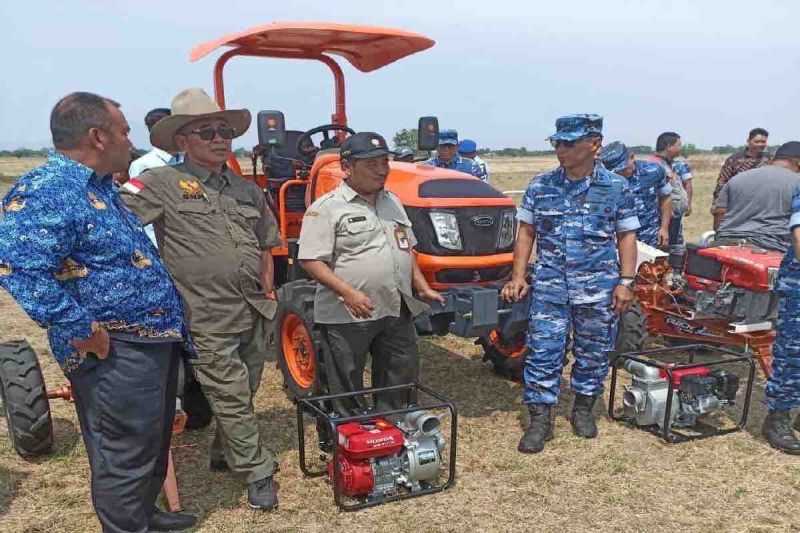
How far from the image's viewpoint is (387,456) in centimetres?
339

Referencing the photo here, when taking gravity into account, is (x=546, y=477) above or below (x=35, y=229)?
below

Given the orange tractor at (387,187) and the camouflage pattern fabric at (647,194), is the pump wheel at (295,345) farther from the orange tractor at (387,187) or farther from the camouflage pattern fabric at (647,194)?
the camouflage pattern fabric at (647,194)

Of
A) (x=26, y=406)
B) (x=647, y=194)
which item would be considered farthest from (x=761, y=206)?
(x=26, y=406)

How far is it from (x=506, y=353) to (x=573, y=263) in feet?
4.82

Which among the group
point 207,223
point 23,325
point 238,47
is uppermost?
point 238,47

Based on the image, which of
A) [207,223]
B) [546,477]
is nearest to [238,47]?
[207,223]

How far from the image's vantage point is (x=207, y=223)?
3.12m

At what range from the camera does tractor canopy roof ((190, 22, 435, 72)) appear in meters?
4.71

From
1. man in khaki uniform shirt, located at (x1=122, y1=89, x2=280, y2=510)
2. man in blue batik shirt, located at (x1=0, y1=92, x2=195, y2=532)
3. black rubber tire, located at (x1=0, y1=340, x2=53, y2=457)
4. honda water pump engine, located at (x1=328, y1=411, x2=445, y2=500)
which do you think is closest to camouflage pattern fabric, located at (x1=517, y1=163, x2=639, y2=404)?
honda water pump engine, located at (x1=328, y1=411, x2=445, y2=500)

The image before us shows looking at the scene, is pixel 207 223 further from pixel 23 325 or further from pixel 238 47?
pixel 23 325

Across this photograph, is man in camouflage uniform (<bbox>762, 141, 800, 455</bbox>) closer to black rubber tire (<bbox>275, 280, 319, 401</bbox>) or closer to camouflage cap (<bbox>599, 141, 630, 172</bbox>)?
camouflage cap (<bbox>599, 141, 630, 172</bbox>)

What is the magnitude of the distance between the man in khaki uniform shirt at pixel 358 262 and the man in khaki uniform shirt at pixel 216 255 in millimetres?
332

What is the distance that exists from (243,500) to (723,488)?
248 centimetres

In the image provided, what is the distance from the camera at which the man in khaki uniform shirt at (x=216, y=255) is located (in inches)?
121
